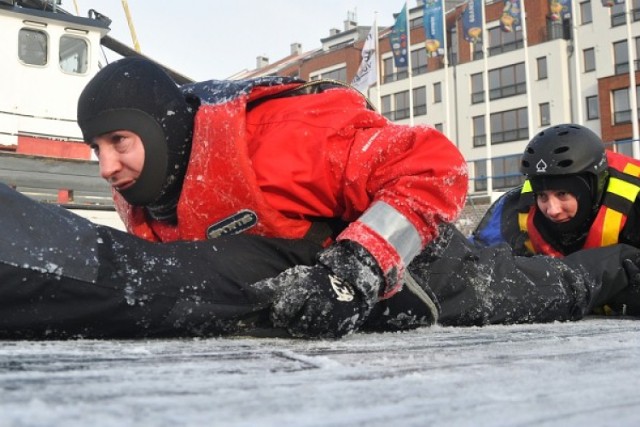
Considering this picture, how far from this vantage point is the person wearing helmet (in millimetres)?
3059

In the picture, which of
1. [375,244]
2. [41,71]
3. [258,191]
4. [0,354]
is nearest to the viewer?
[0,354]

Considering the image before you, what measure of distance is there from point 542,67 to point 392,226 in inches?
1020

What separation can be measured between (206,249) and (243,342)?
11.9 inches

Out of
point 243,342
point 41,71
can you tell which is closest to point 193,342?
point 243,342

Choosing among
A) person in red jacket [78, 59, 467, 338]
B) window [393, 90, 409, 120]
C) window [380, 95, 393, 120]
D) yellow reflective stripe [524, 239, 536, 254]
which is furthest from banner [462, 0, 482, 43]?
person in red jacket [78, 59, 467, 338]

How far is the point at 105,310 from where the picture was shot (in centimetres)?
155

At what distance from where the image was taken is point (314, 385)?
930mm

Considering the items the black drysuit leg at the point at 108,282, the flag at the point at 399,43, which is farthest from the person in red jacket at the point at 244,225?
the flag at the point at 399,43

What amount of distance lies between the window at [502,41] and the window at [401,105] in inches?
158

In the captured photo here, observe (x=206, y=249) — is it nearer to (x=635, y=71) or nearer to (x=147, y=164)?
(x=147, y=164)

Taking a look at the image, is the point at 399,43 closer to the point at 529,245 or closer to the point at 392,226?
the point at 529,245

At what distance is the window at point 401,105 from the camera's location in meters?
29.4

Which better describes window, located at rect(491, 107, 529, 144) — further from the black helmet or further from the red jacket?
the red jacket

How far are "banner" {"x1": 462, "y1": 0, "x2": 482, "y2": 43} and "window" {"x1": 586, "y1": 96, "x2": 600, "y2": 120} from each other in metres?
5.09
